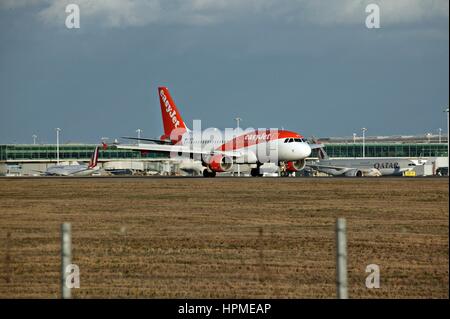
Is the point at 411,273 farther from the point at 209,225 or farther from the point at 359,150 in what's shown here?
the point at 359,150

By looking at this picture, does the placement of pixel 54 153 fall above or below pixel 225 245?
above

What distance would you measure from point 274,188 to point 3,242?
3060 centimetres

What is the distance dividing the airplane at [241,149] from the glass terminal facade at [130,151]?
7921cm

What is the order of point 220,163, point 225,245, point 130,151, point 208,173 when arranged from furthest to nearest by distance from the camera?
point 130,151, point 208,173, point 220,163, point 225,245

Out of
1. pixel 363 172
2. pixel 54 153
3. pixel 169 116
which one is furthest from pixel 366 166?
pixel 54 153

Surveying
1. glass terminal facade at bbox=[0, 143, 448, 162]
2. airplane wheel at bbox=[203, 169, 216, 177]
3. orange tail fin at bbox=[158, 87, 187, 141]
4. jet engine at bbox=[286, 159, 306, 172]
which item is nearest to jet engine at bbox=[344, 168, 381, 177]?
orange tail fin at bbox=[158, 87, 187, 141]

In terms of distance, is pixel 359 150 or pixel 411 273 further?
pixel 359 150

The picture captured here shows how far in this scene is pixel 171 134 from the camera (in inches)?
3578

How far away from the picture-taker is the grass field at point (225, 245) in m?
18.6

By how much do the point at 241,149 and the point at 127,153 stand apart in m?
106

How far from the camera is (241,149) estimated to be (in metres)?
78.6

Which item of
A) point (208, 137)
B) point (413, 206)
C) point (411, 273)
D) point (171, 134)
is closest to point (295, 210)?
point (413, 206)

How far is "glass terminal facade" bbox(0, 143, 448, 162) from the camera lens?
170 m

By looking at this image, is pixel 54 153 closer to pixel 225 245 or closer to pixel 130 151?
pixel 130 151
